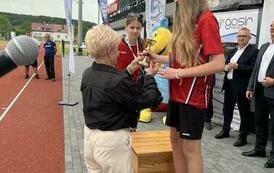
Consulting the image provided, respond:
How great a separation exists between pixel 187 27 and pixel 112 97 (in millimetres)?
794

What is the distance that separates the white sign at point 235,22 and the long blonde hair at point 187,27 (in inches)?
152

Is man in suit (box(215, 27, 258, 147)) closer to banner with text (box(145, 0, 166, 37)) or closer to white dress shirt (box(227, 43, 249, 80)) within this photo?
white dress shirt (box(227, 43, 249, 80))

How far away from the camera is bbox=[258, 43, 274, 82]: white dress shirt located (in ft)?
17.5

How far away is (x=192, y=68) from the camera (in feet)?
9.80

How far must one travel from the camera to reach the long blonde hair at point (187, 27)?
299 cm

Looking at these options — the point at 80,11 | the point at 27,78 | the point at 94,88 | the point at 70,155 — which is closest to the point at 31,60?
the point at 94,88

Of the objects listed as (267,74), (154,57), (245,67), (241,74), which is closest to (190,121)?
(154,57)

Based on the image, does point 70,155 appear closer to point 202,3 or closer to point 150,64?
point 150,64

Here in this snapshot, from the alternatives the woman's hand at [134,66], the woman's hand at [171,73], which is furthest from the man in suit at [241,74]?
the woman's hand at [134,66]

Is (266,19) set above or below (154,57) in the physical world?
above

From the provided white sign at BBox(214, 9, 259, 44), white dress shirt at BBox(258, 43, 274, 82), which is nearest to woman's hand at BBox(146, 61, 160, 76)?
white dress shirt at BBox(258, 43, 274, 82)

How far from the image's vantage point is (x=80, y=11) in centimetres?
3559

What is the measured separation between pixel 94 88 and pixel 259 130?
3498mm

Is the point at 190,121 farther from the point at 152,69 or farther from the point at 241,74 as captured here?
the point at 241,74
